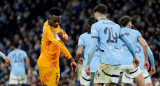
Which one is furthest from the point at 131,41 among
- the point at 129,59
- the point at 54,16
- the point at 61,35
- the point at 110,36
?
the point at 54,16

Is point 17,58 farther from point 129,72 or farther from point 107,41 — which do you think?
point 107,41

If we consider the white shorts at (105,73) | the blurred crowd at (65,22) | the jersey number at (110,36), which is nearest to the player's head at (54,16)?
the jersey number at (110,36)

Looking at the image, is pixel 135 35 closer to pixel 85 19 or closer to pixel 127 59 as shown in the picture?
pixel 127 59

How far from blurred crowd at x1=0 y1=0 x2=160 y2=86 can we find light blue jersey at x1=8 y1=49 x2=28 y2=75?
5.40 ft

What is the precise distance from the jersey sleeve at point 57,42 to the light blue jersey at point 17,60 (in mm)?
7298

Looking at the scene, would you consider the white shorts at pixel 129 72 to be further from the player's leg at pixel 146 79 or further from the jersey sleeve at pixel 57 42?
the jersey sleeve at pixel 57 42

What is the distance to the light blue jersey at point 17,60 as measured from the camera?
49.3 ft

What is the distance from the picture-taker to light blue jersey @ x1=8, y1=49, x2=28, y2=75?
49.3 feet

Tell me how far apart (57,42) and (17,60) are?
7.73m

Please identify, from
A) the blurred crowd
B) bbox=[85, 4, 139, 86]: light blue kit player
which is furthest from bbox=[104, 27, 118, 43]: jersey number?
the blurred crowd

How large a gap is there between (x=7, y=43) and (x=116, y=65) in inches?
527

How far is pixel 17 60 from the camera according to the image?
15164mm

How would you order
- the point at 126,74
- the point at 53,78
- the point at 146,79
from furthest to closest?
1. the point at 146,79
2. the point at 126,74
3. the point at 53,78

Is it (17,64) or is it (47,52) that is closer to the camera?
(47,52)
